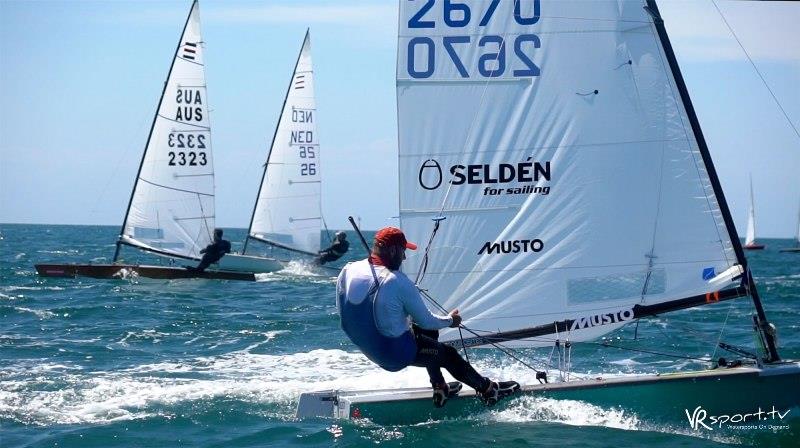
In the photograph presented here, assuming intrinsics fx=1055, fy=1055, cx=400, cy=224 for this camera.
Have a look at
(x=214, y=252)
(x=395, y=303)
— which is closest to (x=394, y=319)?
(x=395, y=303)

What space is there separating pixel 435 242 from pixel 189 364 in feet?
13.6

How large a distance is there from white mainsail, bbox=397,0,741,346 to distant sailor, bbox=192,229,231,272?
1600 centimetres

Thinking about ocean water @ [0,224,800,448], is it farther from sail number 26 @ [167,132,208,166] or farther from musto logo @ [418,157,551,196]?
sail number 26 @ [167,132,208,166]

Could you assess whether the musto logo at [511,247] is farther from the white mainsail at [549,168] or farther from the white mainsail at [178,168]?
the white mainsail at [178,168]

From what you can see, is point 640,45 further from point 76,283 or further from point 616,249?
point 76,283

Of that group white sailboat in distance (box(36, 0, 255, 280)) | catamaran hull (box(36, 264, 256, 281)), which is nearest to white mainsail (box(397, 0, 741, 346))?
catamaran hull (box(36, 264, 256, 281))

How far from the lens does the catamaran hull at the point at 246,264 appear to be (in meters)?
26.2

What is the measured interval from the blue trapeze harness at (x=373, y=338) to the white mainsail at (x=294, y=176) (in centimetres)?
2171

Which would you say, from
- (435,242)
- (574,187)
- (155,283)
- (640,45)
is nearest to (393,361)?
(435,242)

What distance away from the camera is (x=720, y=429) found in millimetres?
7082

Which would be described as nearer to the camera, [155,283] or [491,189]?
[491,189]

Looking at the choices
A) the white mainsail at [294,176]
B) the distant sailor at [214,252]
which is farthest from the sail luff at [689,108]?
the white mainsail at [294,176]

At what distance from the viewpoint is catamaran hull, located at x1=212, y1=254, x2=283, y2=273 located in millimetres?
26156

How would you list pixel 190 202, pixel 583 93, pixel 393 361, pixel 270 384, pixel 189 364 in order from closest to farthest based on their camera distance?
pixel 393 361
pixel 583 93
pixel 270 384
pixel 189 364
pixel 190 202
